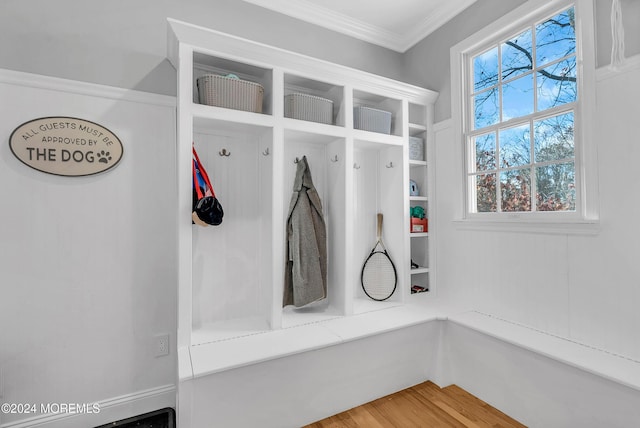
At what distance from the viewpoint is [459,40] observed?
231 centimetres

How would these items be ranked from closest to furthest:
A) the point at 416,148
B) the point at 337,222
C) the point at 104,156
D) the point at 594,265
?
the point at 594,265 → the point at 104,156 → the point at 337,222 → the point at 416,148

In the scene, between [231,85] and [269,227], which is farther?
[269,227]

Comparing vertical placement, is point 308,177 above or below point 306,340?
above

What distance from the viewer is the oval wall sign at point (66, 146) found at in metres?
1.58

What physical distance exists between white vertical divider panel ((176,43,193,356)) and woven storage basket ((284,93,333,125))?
610 mm

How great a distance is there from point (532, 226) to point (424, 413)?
126 cm

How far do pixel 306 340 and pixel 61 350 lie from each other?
129 cm

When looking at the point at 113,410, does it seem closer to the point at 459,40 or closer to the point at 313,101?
the point at 313,101

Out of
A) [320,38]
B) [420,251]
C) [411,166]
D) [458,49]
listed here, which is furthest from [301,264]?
[458,49]

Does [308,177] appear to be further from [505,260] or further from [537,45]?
[537,45]

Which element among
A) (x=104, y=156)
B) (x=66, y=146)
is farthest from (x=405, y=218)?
(x=66, y=146)

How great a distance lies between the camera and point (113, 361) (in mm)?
1746

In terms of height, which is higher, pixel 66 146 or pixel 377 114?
pixel 377 114

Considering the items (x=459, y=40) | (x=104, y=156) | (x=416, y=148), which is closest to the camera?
(x=104, y=156)
